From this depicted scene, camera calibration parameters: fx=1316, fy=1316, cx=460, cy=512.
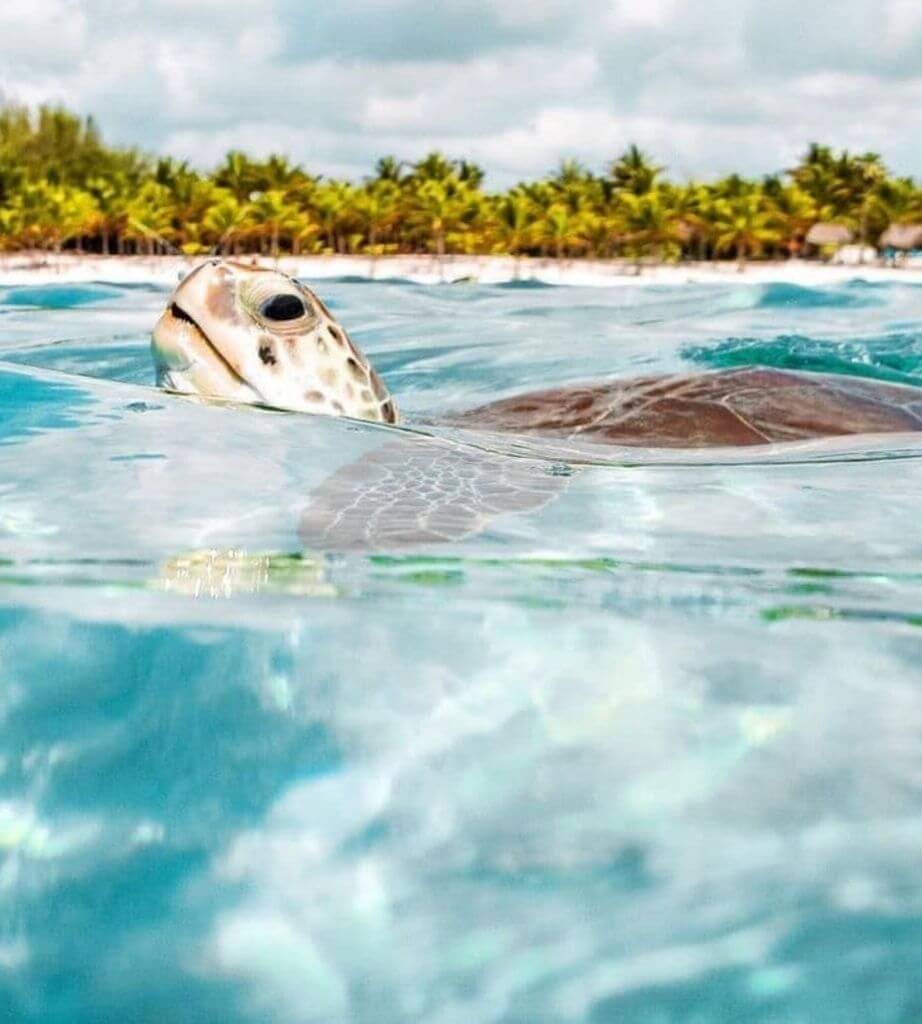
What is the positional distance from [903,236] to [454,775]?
124ft

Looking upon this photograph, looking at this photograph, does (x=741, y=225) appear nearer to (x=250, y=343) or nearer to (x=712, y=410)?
(x=712, y=410)

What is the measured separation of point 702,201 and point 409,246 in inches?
336

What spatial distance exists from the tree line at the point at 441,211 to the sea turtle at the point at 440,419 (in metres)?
28.7

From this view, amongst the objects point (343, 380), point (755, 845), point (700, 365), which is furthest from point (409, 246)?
point (755, 845)

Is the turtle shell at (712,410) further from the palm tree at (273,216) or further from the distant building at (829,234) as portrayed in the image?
the distant building at (829,234)

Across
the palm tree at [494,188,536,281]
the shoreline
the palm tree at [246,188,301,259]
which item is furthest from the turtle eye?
the palm tree at [494,188,536,281]

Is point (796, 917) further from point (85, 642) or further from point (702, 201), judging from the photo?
point (702, 201)

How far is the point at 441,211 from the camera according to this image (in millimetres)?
35406

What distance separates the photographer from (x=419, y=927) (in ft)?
3.47

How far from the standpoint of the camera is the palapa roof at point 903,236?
1409 inches

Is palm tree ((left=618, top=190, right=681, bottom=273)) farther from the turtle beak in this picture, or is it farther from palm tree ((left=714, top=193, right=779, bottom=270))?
the turtle beak

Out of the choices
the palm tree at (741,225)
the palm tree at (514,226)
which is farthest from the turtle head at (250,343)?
the palm tree at (741,225)

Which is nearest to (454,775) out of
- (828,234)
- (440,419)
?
(440,419)

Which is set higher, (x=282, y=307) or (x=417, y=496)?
(x=282, y=307)
